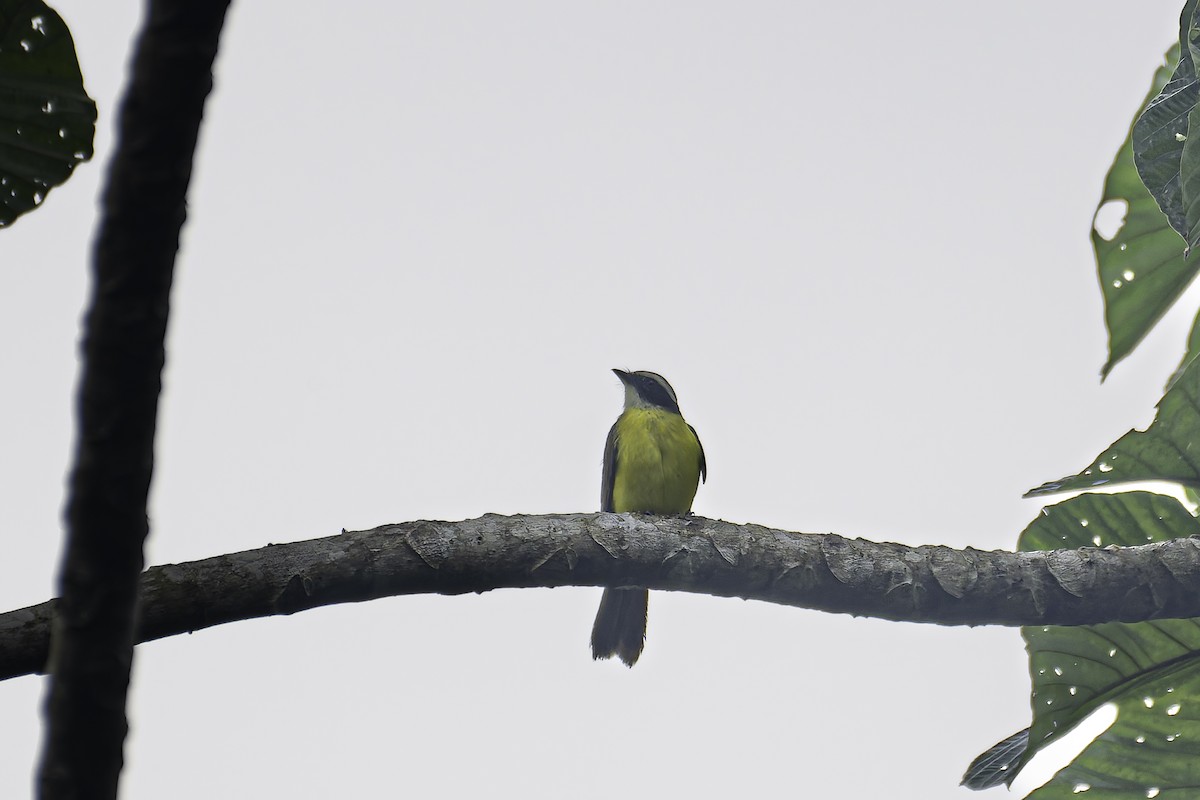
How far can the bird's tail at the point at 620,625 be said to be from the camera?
582cm

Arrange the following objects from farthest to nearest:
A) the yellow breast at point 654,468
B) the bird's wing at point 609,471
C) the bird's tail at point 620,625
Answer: the bird's wing at point 609,471, the yellow breast at point 654,468, the bird's tail at point 620,625

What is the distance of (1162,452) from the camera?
9.80 feet

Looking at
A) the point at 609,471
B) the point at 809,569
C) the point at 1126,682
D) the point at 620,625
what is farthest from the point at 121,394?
the point at 609,471

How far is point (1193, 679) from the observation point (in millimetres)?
2924

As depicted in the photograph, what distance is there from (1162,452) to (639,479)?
3.42 metres

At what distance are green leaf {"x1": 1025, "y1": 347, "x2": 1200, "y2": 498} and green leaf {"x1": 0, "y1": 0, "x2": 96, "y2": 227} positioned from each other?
8.30ft

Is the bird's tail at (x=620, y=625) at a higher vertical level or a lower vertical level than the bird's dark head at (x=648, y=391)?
lower

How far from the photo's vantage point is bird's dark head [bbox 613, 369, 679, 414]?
22.5ft

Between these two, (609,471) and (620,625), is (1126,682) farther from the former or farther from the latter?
(609,471)

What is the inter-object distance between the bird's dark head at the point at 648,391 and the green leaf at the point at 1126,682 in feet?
12.8

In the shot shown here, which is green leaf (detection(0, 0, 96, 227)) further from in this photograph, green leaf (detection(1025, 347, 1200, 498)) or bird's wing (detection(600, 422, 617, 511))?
bird's wing (detection(600, 422, 617, 511))

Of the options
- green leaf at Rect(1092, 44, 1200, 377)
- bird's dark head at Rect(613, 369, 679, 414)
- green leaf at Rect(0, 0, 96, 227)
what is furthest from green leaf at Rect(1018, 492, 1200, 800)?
bird's dark head at Rect(613, 369, 679, 414)

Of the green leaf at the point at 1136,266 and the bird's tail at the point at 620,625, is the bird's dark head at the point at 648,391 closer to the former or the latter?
the bird's tail at the point at 620,625

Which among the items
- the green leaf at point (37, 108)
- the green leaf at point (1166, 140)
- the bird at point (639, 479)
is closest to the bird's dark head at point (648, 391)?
the bird at point (639, 479)
